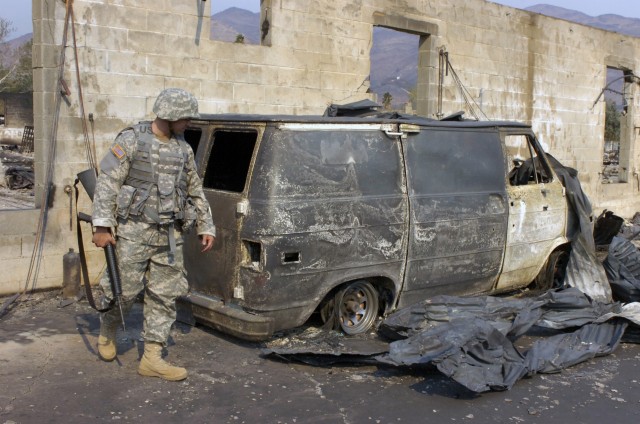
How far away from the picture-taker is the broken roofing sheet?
4.76 metres

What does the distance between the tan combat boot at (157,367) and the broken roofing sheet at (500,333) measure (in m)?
0.73

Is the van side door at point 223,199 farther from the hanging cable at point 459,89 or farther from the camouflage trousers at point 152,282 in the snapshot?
the hanging cable at point 459,89

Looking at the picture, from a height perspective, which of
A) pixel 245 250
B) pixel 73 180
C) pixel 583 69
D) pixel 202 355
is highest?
pixel 583 69

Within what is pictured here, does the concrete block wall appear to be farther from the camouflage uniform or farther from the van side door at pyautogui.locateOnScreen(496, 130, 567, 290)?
the van side door at pyautogui.locateOnScreen(496, 130, 567, 290)

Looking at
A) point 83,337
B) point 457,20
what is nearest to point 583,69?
point 457,20

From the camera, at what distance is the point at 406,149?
592 centimetres

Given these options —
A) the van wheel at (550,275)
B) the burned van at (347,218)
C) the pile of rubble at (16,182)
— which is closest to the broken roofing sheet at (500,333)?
the burned van at (347,218)

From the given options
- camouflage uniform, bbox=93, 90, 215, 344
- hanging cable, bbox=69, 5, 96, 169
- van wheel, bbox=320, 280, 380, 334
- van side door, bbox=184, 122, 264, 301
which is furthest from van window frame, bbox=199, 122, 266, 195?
hanging cable, bbox=69, 5, 96, 169

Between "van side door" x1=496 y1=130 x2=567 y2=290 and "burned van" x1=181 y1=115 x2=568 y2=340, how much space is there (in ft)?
0.07

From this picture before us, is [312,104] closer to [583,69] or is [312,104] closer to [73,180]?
[73,180]

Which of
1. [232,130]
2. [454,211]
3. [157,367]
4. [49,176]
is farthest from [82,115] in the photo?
[454,211]

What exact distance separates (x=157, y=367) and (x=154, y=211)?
1055mm

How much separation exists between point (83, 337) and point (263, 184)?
202cm

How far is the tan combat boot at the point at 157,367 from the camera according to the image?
4734mm
